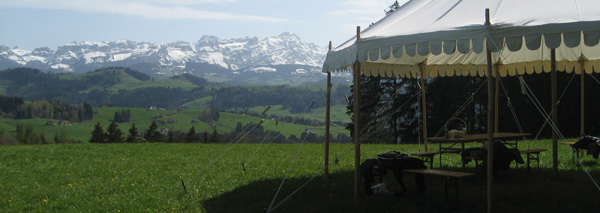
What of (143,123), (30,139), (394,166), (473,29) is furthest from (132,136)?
(143,123)

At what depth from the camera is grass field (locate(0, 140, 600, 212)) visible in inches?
289

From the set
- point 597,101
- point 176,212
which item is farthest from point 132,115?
point 176,212

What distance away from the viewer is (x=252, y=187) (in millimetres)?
9641

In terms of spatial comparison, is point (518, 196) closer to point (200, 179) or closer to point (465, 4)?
point (465, 4)

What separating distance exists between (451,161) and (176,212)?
21.2 feet

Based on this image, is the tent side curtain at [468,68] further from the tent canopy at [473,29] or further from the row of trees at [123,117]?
the row of trees at [123,117]

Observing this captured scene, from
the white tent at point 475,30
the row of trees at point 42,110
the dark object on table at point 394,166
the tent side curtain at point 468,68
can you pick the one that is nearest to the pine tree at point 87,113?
the row of trees at point 42,110

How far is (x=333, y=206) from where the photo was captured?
296 inches

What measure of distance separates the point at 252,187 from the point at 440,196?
3.52 metres

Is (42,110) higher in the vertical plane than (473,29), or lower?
lower

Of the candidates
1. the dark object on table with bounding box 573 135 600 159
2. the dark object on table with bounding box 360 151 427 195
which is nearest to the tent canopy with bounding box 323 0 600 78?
the dark object on table with bounding box 360 151 427 195

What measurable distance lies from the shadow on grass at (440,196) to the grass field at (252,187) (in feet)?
0.04

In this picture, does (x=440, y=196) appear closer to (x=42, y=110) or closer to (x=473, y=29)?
(x=473, y=29)

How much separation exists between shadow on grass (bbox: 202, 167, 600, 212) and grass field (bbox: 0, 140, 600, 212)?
1 centimetres
